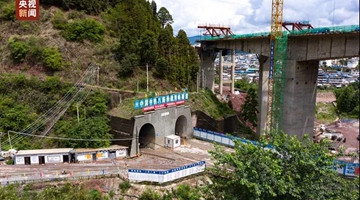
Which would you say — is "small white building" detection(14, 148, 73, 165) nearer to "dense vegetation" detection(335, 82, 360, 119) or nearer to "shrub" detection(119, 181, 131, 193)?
"shrub" detection(119, 181, 131, 193)

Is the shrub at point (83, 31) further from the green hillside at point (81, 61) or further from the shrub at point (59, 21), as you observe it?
the shrub at point (59, 21)

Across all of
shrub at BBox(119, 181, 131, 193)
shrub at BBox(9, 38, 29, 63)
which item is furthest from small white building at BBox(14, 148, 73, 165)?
shrub at BBox(9, 38, 29, 63)

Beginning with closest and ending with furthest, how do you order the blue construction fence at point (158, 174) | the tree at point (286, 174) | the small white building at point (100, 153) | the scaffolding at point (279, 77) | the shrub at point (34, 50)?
the tree at point (286, 174) < the blue construction fence at point (158, 174) < the small white building at point (100, 153) < the scaffolding at point (279, 77) < the shrub at point (34, 50)

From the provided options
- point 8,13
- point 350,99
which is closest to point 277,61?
point 350,99

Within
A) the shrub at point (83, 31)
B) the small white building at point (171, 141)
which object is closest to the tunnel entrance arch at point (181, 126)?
the small white building at point (171, 141)

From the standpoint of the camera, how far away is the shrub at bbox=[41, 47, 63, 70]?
3806 centimetres

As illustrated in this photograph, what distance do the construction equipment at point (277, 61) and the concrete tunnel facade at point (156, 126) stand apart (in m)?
9.53

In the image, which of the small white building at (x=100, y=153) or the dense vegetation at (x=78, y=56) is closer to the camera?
the small white building at (x=100, y=153)

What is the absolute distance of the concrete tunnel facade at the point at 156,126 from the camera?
31266 mm

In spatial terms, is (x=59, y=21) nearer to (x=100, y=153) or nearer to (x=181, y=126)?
(x=181, y=126)

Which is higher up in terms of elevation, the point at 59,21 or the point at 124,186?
the point at 59,21

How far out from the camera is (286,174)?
52.2ft

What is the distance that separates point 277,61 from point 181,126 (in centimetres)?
1272

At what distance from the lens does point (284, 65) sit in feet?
107
